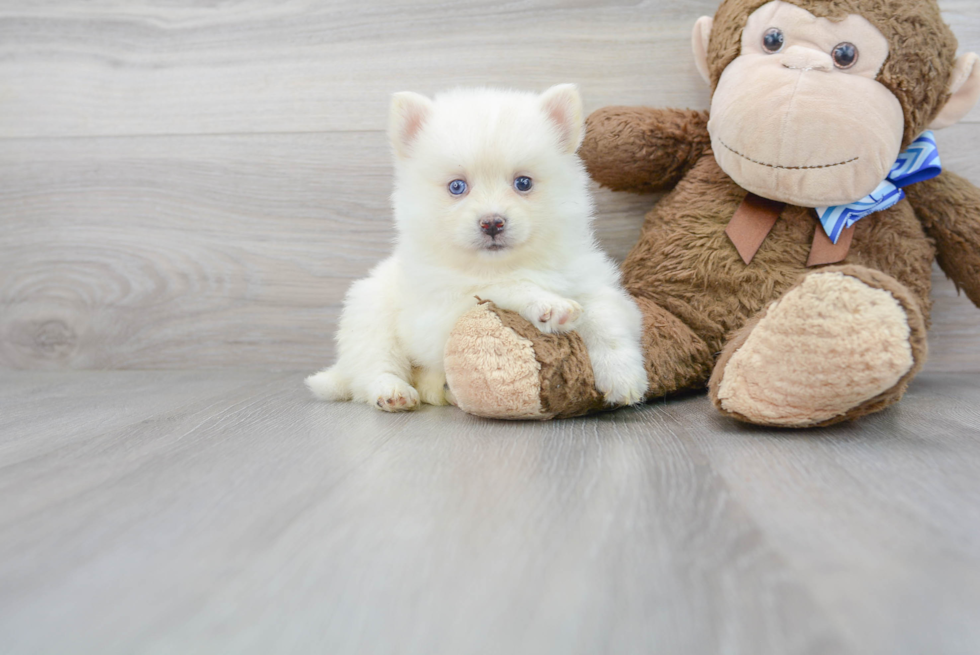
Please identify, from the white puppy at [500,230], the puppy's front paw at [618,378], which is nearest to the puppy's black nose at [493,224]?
the white puppy at [500,230]

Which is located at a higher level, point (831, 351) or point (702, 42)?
point (702, 42)

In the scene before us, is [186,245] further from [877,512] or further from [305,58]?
[877,512]

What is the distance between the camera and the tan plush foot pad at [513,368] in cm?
87

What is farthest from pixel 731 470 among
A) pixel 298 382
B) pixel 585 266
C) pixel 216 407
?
pixel 298 382

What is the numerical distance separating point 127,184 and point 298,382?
58 centimetres

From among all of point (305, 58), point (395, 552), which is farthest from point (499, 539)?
point (305, 58)

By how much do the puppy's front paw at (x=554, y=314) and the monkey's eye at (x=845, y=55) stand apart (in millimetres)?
510

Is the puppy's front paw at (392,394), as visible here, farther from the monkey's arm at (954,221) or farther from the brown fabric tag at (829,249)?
the monkey's arm at (954,221)

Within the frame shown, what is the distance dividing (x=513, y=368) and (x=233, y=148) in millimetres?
892

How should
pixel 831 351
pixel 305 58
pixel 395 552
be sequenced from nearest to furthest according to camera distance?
pixel 395 552, pixel 831 351, pixel 305 58

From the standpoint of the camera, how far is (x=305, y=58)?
1374 millimetres

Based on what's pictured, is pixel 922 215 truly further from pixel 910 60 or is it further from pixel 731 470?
pixel 731 470

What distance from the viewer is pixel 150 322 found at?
4.91ft

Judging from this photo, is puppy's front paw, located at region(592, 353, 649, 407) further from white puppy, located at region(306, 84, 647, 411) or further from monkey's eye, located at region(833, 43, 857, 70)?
monkey's eye, located at region(833, 43, 857, 70)
